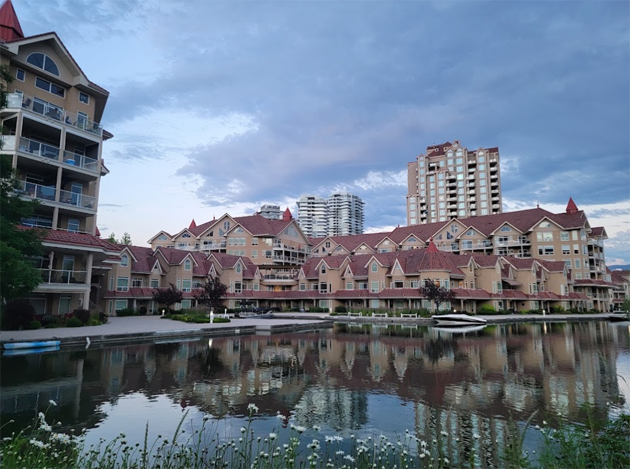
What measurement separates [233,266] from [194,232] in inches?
1152

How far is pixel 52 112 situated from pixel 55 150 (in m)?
3.14

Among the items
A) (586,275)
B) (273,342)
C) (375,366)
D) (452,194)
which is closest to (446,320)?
(273,342)

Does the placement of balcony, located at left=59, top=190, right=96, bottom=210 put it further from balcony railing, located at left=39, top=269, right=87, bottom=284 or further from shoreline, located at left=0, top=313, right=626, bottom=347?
shoreline, located at left=0, top=313, right=626, bottom=347

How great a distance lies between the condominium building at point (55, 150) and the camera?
32.0 m

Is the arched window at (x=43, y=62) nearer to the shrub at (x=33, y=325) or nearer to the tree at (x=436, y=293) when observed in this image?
the shrub at (x=33, y=325)

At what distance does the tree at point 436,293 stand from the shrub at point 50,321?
40.0m

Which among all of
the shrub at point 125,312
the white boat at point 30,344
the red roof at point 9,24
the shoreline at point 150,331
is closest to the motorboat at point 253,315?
the shoreline at point 150,331

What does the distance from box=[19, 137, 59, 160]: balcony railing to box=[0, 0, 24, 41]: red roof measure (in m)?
9.62

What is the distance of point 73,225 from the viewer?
36.8 metres

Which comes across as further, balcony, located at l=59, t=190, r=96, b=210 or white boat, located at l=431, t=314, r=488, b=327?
white boat, located at l=431, t=314, r=488, b=327

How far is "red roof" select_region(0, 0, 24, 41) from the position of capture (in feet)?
115

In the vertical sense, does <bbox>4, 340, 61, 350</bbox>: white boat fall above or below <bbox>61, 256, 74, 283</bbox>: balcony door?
below

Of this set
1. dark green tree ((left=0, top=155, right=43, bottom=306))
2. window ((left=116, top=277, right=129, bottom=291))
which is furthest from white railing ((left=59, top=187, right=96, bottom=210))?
window ((left=116, top=277, right=129, bottom=291))

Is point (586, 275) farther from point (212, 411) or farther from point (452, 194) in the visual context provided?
point (212, 411)
